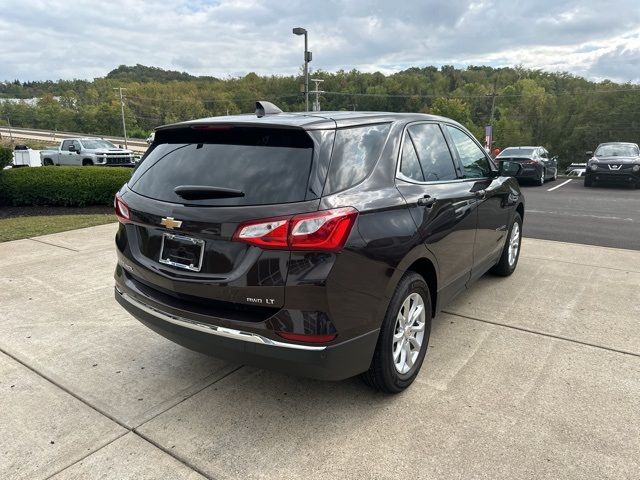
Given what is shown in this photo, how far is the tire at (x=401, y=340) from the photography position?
2691 millimetres

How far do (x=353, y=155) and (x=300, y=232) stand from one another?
626mm

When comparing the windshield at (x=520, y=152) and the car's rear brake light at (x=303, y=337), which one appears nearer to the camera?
the car's rear brake light at (x=303, y=337)

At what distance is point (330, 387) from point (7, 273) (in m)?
4.32

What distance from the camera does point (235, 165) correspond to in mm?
2570

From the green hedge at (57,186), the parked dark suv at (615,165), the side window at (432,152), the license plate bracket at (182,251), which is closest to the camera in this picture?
the license plate bracket at (182,251)

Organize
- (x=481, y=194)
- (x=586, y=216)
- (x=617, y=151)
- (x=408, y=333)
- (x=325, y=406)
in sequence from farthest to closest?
(x=617, y=151)
(x=586, y=216)
(x=481, y=194)
(x=408, y=333)
(x=325, y=406)

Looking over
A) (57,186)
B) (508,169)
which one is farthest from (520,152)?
(57,186)

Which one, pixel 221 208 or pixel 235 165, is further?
pixel 235 165

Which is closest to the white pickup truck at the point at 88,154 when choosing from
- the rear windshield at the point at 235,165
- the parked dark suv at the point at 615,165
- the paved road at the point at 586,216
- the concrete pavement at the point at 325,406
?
the paved road at the point at 586,216

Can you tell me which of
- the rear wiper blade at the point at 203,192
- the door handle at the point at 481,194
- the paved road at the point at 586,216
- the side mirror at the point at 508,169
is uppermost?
the rear wiper blade at the point at 203,192

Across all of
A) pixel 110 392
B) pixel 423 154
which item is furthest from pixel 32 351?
pixel 423 154

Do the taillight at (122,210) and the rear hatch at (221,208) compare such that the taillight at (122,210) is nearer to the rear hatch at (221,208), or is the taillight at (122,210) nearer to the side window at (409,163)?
the rear hatch at (221,208)

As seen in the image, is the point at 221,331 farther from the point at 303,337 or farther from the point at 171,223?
the point at 171,223

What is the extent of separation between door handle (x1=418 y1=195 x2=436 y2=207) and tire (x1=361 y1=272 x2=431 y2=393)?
0.44 m
